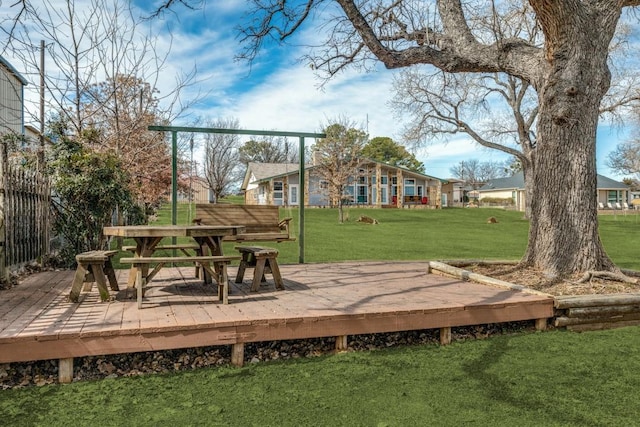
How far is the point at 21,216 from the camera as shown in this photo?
19.5 ft

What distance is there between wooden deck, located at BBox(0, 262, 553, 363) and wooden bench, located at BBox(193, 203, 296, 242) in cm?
161

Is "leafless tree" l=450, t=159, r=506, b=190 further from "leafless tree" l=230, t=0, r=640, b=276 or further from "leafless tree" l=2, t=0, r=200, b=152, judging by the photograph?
"leafless tree" l=230, t=0, r=640, b=276

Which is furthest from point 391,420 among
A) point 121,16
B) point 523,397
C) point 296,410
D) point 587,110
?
point 121,16

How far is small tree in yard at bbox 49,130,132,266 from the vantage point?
22.5 feet

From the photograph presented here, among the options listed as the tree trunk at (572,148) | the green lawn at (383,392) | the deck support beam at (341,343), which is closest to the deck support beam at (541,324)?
the green lawn at (383,392)

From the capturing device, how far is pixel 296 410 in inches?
111

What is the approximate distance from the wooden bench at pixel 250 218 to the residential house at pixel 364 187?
2224cm

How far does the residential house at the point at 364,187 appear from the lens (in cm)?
3309

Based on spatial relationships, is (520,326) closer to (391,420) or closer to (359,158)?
(391,420)

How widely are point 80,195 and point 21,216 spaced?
1.06 meters

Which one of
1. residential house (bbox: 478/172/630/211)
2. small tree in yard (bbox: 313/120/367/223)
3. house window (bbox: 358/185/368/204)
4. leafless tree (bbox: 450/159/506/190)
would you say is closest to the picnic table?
small tree in yard (bbox: 313/120/367/223)

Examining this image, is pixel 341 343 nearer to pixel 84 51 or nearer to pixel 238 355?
pixel 238 355

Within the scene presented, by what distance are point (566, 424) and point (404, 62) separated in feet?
15.9

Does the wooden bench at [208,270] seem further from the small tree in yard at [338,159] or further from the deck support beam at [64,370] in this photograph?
the small tree in yard at [338,159]
